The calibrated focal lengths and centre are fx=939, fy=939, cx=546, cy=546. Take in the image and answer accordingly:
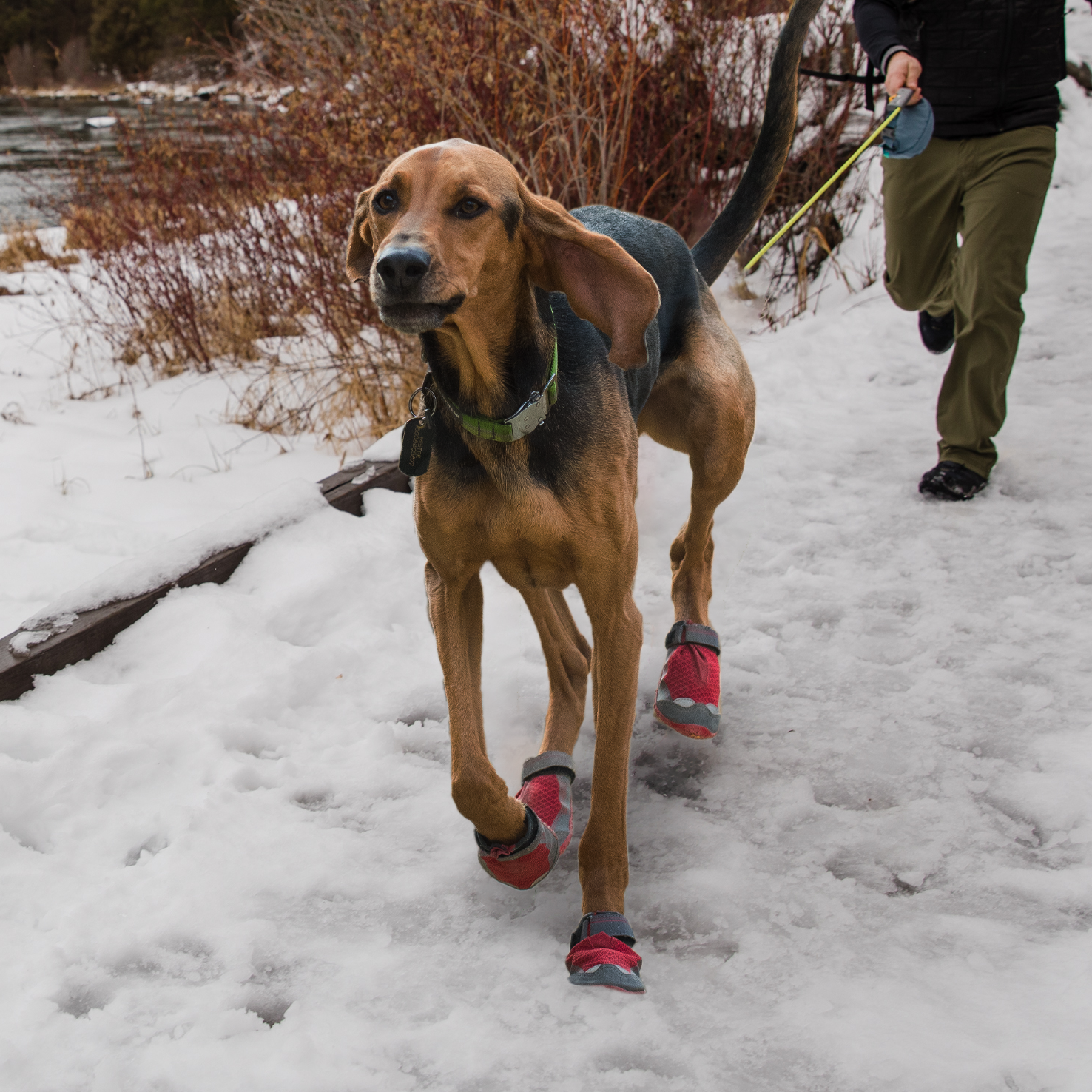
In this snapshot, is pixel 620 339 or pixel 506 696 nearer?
pixel 620 339

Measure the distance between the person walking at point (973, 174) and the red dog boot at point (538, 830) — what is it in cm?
234

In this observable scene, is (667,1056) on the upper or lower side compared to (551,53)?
lower

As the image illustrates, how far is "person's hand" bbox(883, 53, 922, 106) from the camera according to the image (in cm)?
348

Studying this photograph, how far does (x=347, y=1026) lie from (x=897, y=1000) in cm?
104

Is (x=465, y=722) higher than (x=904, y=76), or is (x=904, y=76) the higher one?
(x=904, y=76)

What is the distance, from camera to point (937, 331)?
4.33 metres

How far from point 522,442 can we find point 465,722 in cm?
62

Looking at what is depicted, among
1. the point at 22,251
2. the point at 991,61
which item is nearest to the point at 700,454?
the point at 991,61

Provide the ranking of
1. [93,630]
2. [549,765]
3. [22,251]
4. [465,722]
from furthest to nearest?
[22,251], [93,630], [549,765], [465,722]

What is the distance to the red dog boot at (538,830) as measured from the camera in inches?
81.0

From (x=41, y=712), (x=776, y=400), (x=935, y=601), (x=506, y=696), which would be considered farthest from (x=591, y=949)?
(x=776, y=400)

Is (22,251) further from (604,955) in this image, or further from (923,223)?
(604,955)

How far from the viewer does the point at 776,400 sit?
509 centimetres

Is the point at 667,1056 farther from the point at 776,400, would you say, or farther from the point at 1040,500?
the point at 776,400
